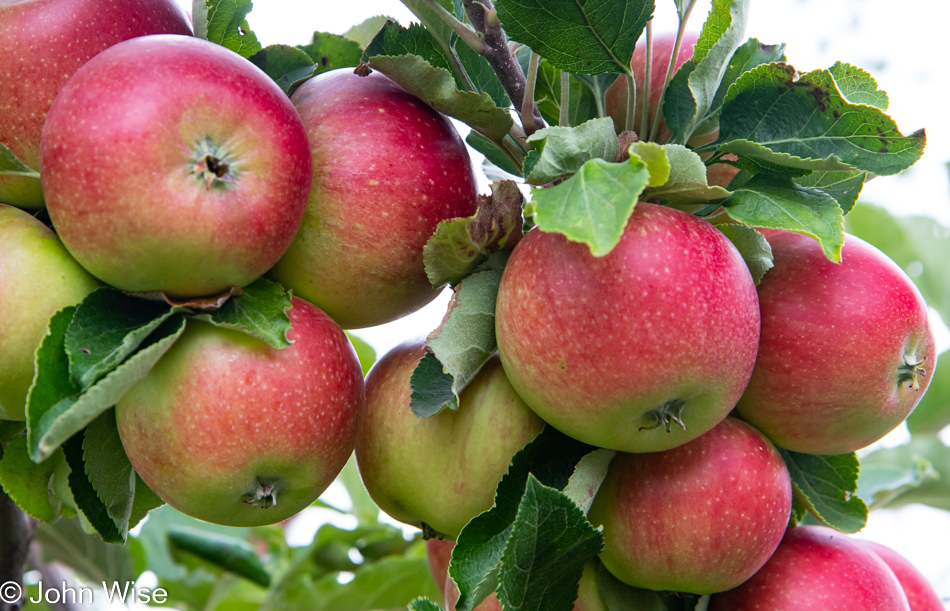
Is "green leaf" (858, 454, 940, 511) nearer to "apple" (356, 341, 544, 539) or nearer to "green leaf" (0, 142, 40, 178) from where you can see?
"apple" (356, 341, 544, 539)

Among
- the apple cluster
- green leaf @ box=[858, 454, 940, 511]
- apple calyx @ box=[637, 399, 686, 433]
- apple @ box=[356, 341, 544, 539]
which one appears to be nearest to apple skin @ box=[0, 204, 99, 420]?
the apple cluster

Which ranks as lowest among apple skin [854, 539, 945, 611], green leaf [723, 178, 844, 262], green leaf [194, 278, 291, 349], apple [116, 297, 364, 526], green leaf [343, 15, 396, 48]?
apple skin [854, 539, 945, 611]

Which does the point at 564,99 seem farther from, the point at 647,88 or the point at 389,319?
the point at 389,319

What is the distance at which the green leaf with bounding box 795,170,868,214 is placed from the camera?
885 mm

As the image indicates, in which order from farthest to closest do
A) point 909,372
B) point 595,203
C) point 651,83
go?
point 651,83, point 909,372, point 595,203

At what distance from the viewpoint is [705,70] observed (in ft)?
2.66

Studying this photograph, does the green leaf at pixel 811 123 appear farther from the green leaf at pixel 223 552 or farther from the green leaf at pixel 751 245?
the green leaf at pixel 223 552

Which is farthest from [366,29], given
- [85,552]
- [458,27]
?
[85,552]

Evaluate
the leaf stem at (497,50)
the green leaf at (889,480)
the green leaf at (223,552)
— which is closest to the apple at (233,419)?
the leaf stem at (497,50)

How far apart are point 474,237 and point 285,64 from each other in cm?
35

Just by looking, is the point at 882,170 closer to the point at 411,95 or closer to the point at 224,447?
the point at 411,95

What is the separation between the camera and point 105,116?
670mm

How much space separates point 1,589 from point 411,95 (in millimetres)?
906

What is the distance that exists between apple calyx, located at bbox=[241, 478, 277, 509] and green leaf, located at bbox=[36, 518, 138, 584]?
2.69 feet
